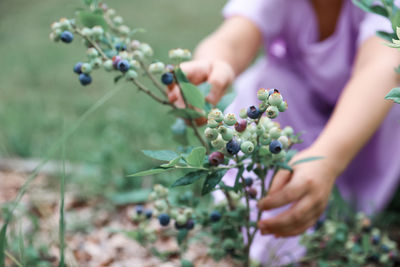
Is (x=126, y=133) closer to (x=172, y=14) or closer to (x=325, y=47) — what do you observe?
(x=325, y=47)

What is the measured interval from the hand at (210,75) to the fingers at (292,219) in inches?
10.0

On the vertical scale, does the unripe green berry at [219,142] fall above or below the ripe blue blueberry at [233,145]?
→ above

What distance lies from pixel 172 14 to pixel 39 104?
8.22 feet

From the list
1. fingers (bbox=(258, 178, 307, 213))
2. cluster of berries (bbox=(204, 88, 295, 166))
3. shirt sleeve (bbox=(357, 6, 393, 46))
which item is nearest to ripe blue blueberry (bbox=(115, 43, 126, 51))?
cluster of berries (bbox=(204, 88, 295, 166))

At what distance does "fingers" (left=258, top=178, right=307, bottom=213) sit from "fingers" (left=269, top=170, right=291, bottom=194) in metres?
0.02

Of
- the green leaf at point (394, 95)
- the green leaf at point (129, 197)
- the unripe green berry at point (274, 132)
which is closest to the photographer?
the green leaf at point (394, 95)

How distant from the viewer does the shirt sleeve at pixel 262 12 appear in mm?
1359

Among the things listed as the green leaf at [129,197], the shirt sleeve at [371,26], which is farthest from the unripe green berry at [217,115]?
the green leaf at [129,197]

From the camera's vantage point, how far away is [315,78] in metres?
1.43

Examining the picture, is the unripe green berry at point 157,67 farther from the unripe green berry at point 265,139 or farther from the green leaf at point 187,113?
the unripe green berry at point 265,139

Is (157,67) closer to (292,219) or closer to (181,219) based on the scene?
(181,219)

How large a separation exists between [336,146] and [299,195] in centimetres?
18

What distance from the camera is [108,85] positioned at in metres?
2.70

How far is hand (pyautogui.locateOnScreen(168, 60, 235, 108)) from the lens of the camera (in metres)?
0.79
